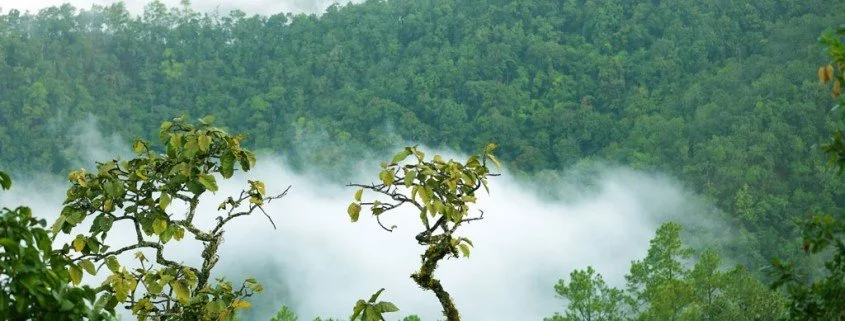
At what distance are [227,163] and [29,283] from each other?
156cm

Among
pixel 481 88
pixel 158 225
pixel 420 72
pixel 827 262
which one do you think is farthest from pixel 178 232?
pixel 420 72

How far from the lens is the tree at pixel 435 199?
4.05 meters

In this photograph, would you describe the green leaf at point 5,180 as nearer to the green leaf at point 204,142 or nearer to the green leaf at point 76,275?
the green leaf at point 76,275

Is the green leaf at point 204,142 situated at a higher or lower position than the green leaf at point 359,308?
higher

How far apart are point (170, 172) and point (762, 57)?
61974 millimetres

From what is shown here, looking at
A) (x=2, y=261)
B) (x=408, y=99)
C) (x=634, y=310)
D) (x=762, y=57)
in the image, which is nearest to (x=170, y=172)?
(x=2, y=261)

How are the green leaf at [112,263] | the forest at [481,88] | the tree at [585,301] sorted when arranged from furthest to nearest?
the forest at [481,88], the tree at [585,301], the green leaf at [112,263]

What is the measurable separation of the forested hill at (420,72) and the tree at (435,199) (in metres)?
57.7

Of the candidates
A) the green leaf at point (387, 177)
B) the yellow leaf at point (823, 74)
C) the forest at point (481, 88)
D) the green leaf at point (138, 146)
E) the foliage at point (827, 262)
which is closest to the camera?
the foliage at point (827, 262)

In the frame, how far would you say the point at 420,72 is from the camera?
71.7 metres

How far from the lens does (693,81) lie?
65438 millimetres

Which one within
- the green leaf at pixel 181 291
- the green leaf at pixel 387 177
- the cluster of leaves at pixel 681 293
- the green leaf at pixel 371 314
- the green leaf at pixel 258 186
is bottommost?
the green leaf at pixel 371 314

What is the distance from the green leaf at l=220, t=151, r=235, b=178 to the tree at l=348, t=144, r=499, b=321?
1.58 feet

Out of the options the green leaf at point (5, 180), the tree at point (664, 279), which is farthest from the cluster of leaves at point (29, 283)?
the tree at point (664, 279)
